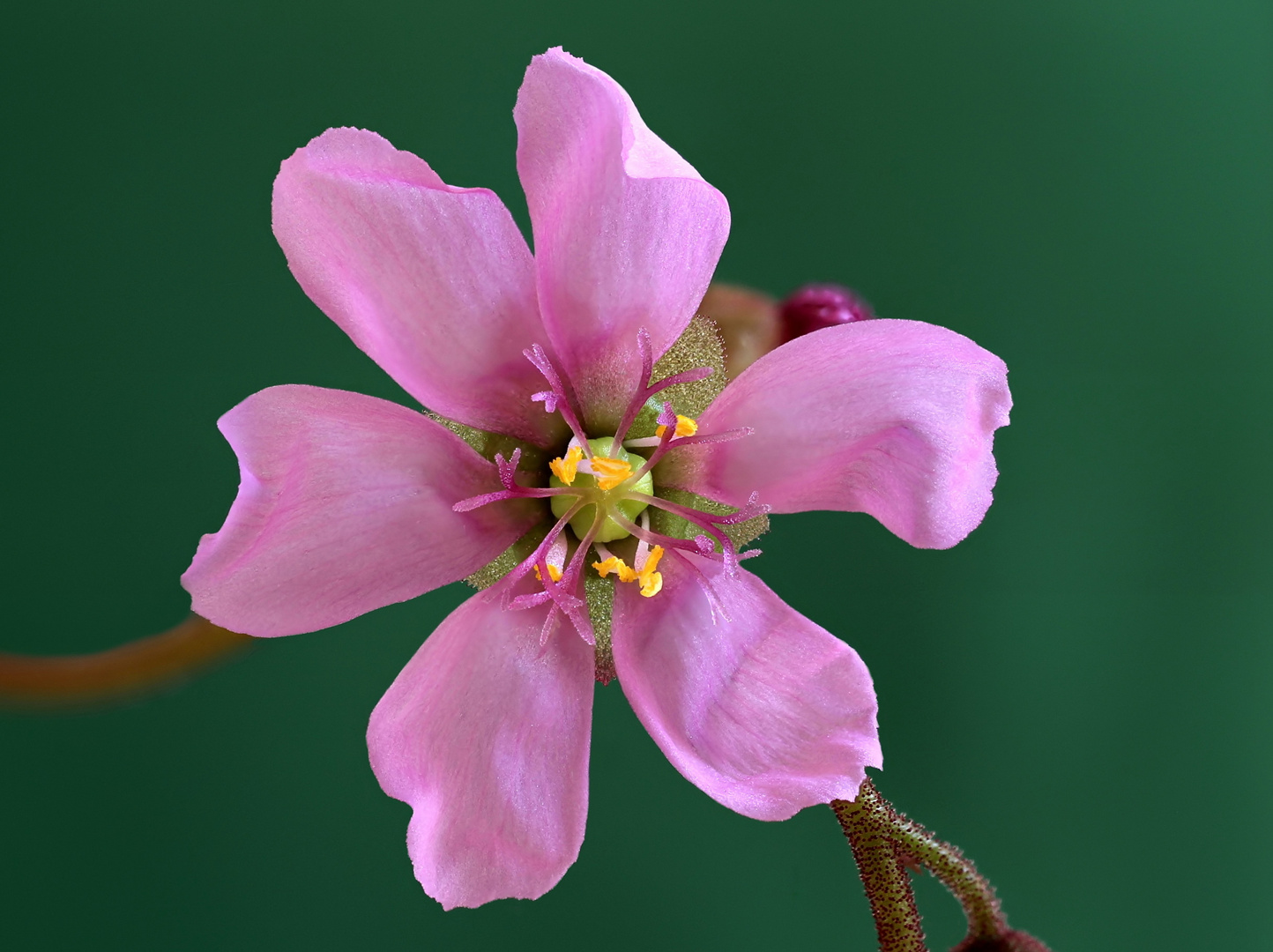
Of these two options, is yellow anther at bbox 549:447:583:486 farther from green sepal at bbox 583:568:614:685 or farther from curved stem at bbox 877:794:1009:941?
curved stem at bbox 877:794:1009:941

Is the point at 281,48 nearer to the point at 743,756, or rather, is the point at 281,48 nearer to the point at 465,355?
the point at 465,355

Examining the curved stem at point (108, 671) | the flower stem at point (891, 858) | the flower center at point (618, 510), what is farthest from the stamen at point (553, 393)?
the curved stem at point (108, 671)

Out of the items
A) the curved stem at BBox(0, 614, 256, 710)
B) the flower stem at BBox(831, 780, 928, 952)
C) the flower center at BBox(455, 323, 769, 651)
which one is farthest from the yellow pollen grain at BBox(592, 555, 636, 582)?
the curved stem at BBox(0, 614, 256, 710)

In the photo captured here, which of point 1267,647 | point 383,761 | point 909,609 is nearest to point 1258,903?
point 1267,647

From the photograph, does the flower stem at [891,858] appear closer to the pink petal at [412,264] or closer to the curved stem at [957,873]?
the curved stem at [957,873]

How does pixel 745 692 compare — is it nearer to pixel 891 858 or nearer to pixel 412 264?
pixel 891 858
